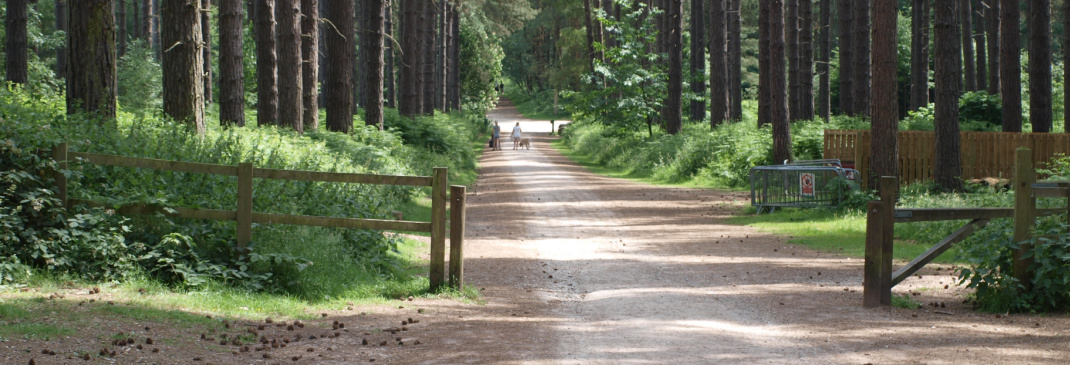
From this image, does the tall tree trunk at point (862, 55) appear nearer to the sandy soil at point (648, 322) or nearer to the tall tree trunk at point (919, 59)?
the tall tree trunk at point (919, 59)

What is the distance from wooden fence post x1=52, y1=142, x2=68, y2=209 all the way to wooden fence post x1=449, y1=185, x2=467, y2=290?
12.5ft

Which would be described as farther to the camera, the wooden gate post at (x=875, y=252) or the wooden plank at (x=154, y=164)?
the wooden gate post at (x=875, y=252)

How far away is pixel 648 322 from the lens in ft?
28.6

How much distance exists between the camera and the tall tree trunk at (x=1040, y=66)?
A: 23.1m

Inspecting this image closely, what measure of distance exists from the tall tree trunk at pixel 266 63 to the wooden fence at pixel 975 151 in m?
12.9

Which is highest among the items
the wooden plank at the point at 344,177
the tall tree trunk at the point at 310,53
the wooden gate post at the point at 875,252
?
the tall tree trunk at the point at 310,53

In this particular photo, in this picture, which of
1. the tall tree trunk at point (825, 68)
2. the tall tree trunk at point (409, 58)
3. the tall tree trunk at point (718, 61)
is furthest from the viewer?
the tall tree trunk at point (825, 68)

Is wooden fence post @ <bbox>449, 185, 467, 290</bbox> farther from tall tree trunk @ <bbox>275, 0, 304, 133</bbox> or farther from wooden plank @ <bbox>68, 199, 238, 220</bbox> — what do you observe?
tall tree trunk @ <bbox>275, 0, 304, 133</bbox>

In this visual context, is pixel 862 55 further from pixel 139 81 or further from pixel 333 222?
pixel 333 222

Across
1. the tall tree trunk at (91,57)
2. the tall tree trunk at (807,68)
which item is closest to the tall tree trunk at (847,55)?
the tall tree trunk at (807,68)

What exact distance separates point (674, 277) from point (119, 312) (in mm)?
6650

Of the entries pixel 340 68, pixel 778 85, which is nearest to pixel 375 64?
pixel 340 68

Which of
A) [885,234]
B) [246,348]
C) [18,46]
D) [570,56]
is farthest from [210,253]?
[570,56]

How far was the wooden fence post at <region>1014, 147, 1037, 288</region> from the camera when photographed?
8.86 metres
